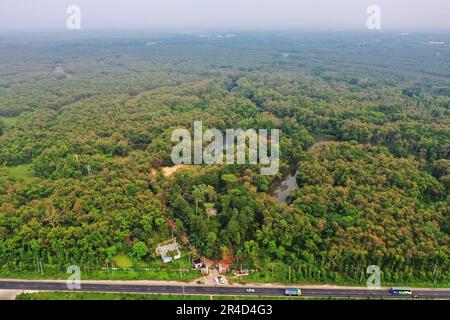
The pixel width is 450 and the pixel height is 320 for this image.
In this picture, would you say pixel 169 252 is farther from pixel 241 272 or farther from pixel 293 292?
pixel 293 292

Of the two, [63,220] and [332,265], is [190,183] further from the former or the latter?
[332,265]

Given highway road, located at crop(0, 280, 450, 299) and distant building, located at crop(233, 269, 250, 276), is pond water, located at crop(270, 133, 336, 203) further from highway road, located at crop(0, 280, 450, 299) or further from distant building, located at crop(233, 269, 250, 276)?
highway road, located at crop(0, 280, 450, 299)

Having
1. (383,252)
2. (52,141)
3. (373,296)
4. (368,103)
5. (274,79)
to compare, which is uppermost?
(274,79)

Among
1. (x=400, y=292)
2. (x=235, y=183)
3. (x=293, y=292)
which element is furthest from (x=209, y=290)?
(x=400, y=292)

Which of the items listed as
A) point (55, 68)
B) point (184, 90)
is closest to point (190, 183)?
point (184, 90)

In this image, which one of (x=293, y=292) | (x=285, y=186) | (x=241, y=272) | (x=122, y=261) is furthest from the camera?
(x=285, y=186)

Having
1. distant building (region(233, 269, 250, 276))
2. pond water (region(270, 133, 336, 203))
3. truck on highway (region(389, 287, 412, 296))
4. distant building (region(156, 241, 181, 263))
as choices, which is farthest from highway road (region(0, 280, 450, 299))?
pond water (region(270, 133, 336, 203))
